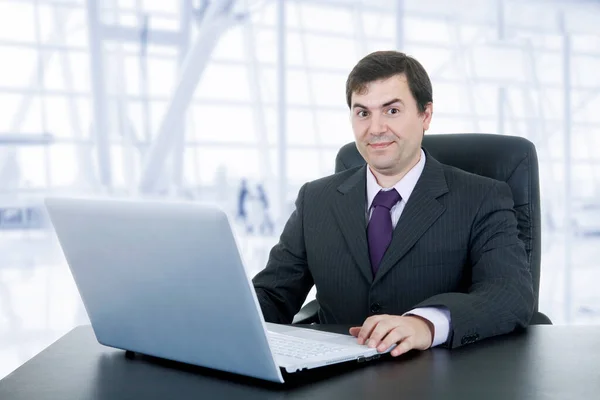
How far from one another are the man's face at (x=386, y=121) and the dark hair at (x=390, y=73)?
15mm

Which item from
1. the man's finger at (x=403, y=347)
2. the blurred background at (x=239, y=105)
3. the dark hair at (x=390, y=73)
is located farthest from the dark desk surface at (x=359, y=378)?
the blurred background at (x=239, y=105)

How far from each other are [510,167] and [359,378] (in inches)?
46.6

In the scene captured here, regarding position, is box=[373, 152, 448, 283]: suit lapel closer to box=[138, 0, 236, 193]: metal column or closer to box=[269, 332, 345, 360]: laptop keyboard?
box=[269, 332, 345, 360]: laptop keyboard

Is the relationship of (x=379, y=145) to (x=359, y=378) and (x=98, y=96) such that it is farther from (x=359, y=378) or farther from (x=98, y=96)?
(x=98, y=96)

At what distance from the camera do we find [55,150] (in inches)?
408

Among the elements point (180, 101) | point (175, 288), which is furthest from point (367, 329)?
point (180, 101)

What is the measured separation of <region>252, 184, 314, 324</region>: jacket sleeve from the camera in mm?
1952

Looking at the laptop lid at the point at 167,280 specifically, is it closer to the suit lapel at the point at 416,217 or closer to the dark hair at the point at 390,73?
the suit lapel at the point at 416,217

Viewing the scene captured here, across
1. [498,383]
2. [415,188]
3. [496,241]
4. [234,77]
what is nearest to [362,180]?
[415,188]

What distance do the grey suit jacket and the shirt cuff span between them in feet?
1.06

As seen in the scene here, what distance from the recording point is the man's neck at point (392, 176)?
2.09 meters

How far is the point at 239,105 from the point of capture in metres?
11.6

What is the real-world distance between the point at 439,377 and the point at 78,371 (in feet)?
1.96

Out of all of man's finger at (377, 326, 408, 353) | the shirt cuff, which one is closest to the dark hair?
the shirt cuff
